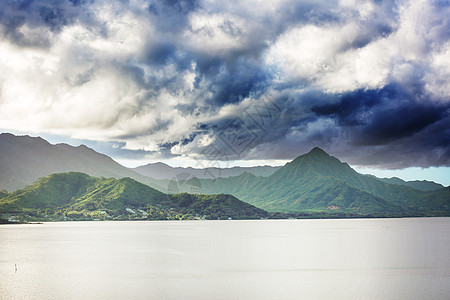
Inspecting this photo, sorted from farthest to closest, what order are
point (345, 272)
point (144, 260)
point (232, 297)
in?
point (144, 260) → point (345, 272) → point (232, 297)

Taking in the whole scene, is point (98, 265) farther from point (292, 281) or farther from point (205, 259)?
point (292, 281)

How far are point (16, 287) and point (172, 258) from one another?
121 feet

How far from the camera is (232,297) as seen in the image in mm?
44719

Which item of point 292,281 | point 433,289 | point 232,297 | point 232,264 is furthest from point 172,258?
point 433,289

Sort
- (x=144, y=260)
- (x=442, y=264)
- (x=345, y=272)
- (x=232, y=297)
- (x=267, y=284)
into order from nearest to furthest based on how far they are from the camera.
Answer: (x=232, y=297), (x=267, y=284), (x=345, y=272), (x=442, y=264), (x=144, y=260)

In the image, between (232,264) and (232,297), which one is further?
(232,264)

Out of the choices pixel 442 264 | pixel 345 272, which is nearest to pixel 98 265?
pixel 345 272

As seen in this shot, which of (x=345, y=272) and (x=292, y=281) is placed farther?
(x=345, y=272)

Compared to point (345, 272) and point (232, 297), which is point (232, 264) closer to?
point (345, 272)

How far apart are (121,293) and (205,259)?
3650 centimetres

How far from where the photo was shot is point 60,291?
159 ft

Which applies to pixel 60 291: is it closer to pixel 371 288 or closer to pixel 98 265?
pixel 98 265

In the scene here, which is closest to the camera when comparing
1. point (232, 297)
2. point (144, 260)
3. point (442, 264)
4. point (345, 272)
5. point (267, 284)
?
point (232, 297)

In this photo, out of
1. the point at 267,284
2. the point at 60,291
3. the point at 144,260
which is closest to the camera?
the point at 60,291
